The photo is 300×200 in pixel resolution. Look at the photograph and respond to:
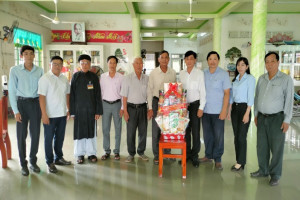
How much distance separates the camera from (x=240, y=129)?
9.93 ft

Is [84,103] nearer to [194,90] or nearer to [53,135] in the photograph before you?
[53,135]

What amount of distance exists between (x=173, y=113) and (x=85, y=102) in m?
1.23

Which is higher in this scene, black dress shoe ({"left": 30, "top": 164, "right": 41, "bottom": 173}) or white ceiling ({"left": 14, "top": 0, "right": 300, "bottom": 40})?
white ceiling ({"left": 14, "top": 0, "right": 300, "bottom": 40})

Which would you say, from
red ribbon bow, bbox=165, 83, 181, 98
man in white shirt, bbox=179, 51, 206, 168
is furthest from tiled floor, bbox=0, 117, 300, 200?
red ribbon bow, bbox=165, 83, 181, 98

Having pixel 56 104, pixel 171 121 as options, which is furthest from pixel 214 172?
pixel 56 104

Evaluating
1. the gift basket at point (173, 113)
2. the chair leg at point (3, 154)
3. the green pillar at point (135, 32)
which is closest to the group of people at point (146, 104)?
the gift basket at point (173, 113)

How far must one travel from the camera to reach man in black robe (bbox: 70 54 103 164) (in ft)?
10.6

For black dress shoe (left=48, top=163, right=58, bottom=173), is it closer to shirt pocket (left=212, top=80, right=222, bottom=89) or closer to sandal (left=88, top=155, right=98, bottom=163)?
sandal (left=88, top=155, right=98, bottom=163)

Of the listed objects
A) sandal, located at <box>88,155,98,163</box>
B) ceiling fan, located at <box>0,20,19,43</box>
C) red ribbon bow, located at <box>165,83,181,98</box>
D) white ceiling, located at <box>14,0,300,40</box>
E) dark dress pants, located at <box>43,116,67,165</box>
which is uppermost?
white ceiling, located at <box>14,0,300,40</box>

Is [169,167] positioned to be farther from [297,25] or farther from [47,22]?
[297,25]

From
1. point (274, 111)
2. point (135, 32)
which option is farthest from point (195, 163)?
point (135, 32)

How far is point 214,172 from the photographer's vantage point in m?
3.10

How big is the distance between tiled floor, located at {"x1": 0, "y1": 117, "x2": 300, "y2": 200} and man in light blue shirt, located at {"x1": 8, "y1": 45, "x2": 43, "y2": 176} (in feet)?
1.22

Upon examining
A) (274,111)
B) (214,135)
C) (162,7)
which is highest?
(162,7)
